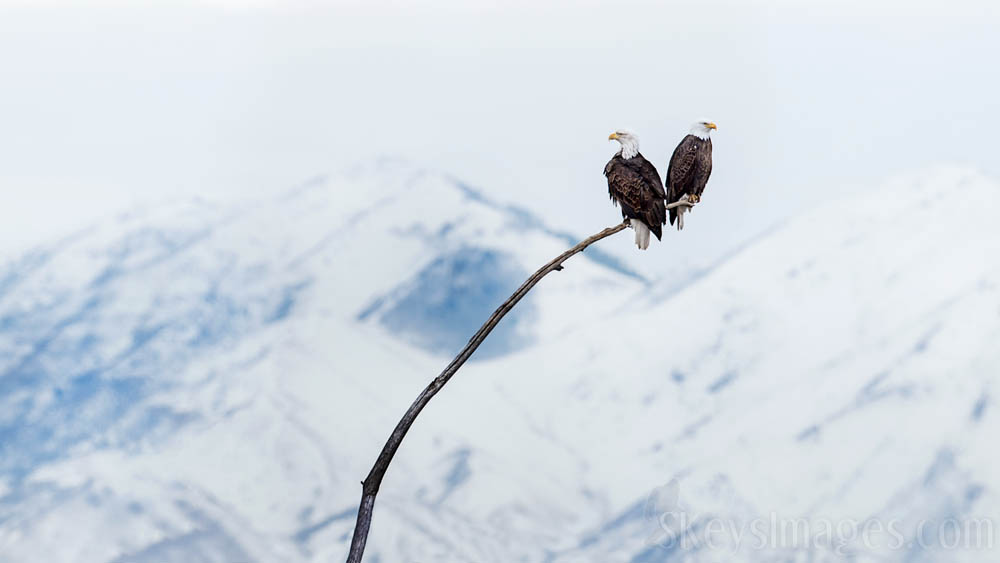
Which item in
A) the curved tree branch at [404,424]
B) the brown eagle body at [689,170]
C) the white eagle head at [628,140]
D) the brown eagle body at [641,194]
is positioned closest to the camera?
the curved tree branch at [404,424]

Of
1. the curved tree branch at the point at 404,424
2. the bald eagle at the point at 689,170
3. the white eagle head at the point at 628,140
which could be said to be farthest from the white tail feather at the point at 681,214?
the curved tree branch at the point at 404,424

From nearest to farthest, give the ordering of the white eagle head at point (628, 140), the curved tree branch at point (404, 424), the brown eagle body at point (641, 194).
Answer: the curved tree branch at point (404, 424) < the brown eagle body at point (641, 194) < the white eagle head at point (628, 140)

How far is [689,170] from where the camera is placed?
5.72m

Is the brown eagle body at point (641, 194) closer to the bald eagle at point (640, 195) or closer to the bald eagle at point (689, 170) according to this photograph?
the bald eagle at point (640, 195)

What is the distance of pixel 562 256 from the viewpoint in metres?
3.39

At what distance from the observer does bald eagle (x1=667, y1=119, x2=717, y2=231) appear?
5715 millimetres

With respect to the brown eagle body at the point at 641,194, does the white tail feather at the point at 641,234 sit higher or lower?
lower

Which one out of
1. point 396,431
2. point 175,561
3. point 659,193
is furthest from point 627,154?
point 175,561

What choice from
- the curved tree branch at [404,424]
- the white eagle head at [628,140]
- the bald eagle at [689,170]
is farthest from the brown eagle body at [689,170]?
the curved tree branch at [404,424]

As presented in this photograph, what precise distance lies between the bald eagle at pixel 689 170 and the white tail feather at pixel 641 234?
428mm

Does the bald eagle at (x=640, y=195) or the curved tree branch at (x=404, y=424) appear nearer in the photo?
the curved tree branch at (x=404, y=424)

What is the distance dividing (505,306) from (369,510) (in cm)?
81

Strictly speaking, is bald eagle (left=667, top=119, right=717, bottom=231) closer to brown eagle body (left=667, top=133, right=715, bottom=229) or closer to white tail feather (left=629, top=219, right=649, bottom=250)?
brown eagle body (left=667, top=133, right=715, bottom=229)

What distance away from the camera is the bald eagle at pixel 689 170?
5.71 meters
